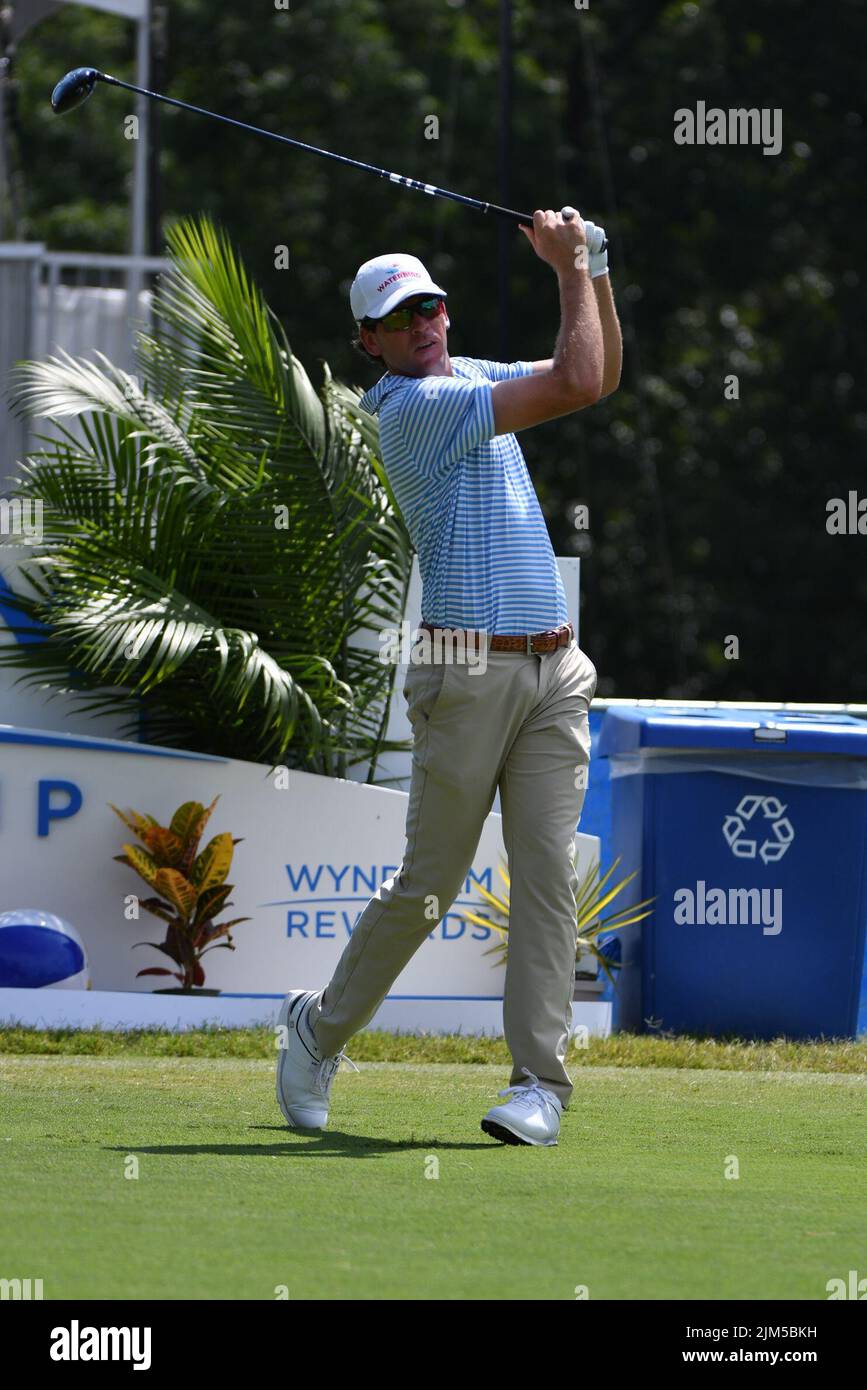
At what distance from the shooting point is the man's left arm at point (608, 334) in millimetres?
5160

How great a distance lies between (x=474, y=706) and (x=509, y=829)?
326mm

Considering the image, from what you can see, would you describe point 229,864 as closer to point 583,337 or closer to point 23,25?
point 583,337

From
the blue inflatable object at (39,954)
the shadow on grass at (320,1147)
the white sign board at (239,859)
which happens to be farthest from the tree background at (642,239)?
the shadow on grass at (320,1147)

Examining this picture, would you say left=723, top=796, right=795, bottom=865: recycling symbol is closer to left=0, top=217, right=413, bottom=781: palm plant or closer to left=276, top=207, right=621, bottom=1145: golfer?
left=0, top=217, right=413, bottom=781: palm plant

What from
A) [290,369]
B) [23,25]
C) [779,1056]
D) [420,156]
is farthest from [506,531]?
[420,156]

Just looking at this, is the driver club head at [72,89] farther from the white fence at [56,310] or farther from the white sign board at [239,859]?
the white fence at [56,310]

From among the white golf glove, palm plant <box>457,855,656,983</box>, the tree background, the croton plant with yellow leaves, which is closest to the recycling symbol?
palm plant <box>457,855,656,983</box>

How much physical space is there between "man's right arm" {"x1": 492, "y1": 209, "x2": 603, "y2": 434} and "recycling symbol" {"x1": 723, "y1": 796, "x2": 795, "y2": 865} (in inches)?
126

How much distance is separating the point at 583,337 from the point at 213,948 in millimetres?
3945

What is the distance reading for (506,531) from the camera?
5051mm

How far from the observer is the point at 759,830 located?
779 cm

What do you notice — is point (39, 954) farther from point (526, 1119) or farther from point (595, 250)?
point (595, 250)

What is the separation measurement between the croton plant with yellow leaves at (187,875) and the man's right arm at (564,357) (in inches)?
133

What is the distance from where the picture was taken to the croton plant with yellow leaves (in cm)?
791
